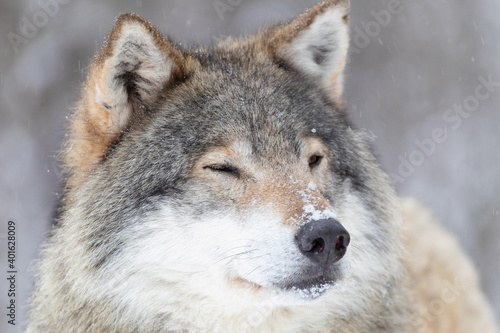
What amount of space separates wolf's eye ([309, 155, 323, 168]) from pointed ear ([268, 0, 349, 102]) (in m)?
0.78

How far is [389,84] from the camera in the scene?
38.4ft

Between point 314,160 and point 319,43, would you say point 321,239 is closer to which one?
point 314,160

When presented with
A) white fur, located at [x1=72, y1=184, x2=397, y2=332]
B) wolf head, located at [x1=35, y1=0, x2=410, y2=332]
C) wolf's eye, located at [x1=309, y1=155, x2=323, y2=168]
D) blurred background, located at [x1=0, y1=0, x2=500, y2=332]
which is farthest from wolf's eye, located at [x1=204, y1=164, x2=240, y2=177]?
blurred background, located at [x1=0, y1=0, x2=500, y2=332]

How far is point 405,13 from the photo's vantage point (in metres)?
11.8

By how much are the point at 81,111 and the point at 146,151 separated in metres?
0.57

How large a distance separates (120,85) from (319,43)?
147cm

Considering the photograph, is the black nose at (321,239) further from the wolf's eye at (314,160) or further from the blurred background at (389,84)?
the blurred background at (389,84)

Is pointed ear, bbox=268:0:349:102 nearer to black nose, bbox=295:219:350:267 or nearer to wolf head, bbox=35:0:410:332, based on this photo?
wolf head, bbox=35:0:410:332

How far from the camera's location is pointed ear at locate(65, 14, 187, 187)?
10.7 ft

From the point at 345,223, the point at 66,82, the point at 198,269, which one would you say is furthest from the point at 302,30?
the point at 66,82

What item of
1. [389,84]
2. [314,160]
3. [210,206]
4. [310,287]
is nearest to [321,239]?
[310,287]

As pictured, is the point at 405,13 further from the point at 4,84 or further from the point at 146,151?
the point at 146,151

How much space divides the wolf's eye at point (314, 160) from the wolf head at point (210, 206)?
1 centimetres

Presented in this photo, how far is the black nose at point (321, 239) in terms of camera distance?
9.38 feet
